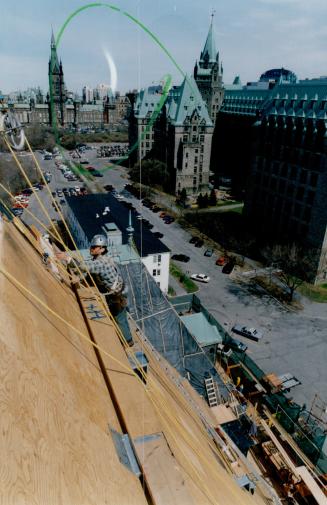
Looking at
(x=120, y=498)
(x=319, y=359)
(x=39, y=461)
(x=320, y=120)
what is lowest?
(x=319, y=359)

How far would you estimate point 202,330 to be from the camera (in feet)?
73.2

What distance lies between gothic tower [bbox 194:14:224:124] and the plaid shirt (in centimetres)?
6921

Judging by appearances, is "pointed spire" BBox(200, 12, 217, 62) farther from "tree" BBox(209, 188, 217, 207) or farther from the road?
the road

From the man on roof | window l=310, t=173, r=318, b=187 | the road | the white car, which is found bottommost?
the road

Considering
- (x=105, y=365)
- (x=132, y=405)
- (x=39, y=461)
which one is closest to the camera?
(x=39, y=461)

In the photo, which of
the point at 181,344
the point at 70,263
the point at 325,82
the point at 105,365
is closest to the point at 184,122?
the point at 325,82

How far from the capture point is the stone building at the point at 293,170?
34969 mm

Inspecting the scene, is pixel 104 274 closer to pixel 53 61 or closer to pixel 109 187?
pixel 53 61

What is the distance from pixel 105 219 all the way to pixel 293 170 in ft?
71.5

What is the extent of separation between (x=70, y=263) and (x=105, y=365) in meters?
4.13

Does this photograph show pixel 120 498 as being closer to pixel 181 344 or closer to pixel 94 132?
pixel 181 344

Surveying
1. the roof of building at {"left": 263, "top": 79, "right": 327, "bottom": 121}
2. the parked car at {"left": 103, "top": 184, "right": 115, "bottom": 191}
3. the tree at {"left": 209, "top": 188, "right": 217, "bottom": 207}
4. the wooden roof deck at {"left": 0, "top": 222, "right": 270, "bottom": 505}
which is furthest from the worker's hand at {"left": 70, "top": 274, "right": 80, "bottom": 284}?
the parked car at {"left": 103, "top": 184, "right": 115, "bottom": 191}

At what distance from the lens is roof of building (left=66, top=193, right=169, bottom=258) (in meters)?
30.3

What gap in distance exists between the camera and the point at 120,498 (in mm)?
2578
